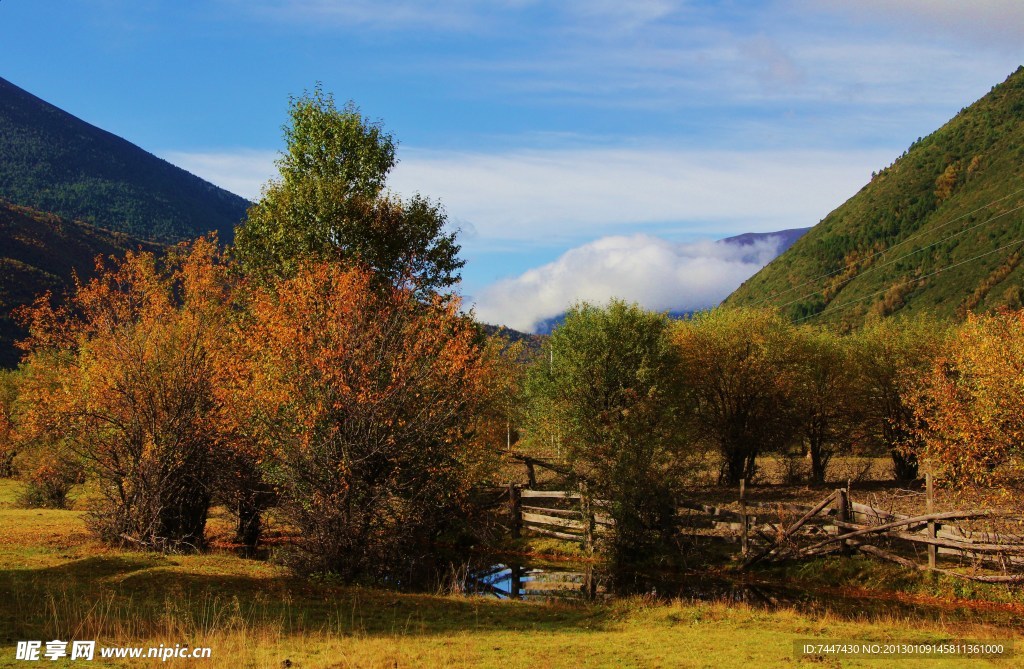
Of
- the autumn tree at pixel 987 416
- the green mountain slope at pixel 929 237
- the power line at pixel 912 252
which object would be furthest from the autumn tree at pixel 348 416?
the power line at pixel 912 252

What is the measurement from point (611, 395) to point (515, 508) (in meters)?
8.57

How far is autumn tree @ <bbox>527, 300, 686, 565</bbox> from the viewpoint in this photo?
28.2 metres

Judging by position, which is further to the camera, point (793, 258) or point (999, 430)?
point (793, 258)

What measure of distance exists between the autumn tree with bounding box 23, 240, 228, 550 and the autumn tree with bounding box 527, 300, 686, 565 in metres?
14.9

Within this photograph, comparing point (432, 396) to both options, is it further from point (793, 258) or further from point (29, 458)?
point (793, 258)

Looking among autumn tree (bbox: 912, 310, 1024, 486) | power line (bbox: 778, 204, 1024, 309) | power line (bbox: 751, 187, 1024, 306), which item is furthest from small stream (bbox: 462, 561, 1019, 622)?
Answer: power line (bbox: 751, 187, 1024, 306)

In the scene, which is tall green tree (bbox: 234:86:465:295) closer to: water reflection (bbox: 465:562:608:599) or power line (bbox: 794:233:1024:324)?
water reflection (bbox: 465:562:608:599)

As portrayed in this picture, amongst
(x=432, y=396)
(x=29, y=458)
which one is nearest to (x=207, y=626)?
(x=432, y=396)

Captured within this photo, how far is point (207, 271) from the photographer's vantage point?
1016 inches

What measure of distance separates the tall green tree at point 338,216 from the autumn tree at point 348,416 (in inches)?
329

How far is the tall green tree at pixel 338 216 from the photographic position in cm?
3127

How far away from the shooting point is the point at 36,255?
150 m

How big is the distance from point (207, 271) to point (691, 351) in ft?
87.7

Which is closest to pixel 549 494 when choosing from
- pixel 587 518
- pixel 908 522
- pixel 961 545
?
pixel 587 518
